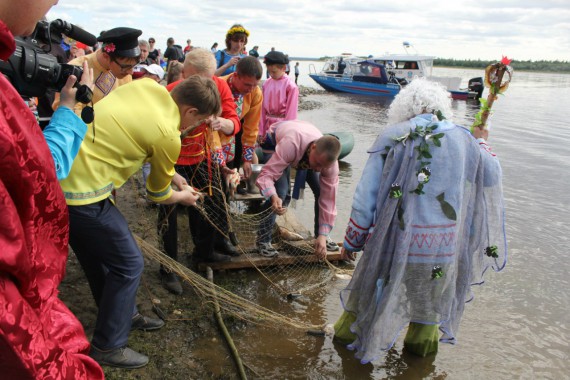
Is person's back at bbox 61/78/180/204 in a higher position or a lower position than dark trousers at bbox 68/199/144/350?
higher

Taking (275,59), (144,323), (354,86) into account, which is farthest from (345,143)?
(354,86)

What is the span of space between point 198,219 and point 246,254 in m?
0.67

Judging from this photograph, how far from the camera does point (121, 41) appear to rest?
3139mm

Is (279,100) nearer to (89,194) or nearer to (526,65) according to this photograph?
(89,194)

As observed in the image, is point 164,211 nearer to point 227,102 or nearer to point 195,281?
point 195,281

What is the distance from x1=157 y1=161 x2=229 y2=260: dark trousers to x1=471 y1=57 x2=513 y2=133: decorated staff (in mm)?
2103

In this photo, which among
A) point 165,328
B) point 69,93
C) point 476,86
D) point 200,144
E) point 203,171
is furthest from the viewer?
point 476,86

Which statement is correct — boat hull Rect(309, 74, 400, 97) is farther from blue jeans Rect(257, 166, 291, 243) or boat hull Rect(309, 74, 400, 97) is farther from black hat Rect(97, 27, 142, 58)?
black hat Rect(97, 27, 142, 58)

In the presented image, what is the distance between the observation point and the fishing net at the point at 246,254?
3.43 metres

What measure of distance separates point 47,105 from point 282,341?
7.38 ft

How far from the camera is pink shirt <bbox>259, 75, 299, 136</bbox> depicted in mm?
5203

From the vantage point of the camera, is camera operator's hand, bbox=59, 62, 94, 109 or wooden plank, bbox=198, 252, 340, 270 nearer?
camera operator's hand, bbox=59, 62, 94, 109

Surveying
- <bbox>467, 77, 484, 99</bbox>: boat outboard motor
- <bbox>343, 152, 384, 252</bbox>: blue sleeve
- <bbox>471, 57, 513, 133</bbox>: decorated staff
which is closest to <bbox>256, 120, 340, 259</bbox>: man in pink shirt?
<bbox>343, 152, 384, 252</bbox>: blue sleeve

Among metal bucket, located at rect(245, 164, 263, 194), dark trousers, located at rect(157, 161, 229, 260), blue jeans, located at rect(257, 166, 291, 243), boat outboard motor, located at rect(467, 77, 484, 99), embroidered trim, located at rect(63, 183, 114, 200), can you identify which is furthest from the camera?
boat outboard motor, located at rect(467, 77, 484, 99)
